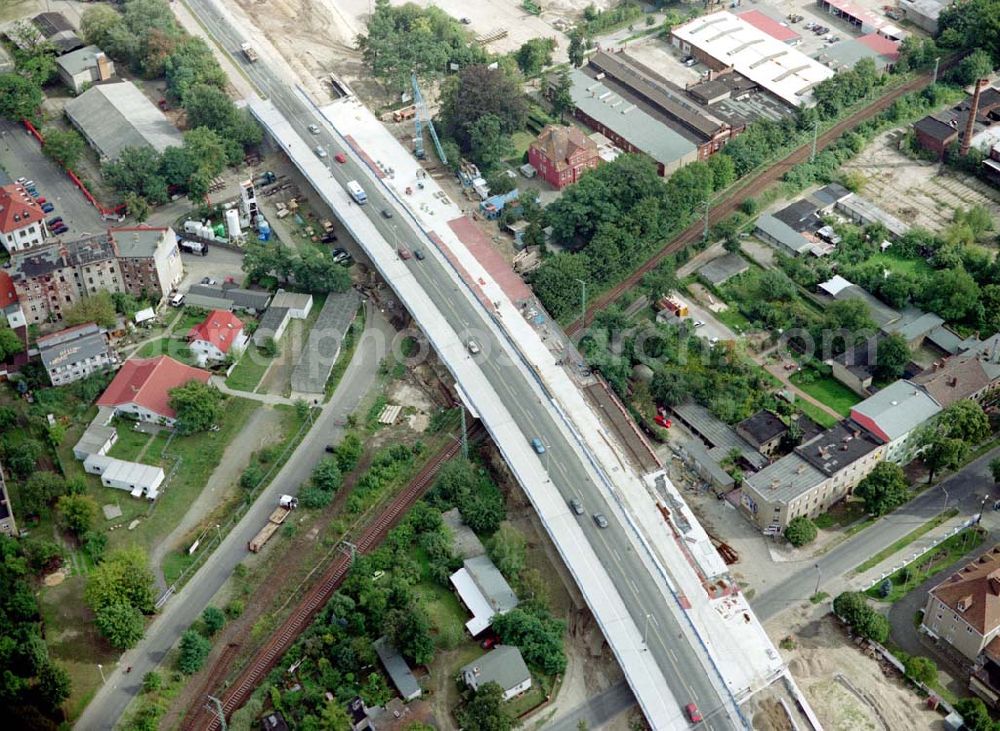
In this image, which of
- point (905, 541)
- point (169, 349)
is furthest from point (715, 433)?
point (169, 349)

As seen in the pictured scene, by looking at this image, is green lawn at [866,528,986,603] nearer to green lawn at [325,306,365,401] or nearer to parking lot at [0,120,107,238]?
green lawn at [325,306,365,401]

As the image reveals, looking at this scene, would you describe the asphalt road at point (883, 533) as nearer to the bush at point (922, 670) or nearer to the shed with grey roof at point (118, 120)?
the bush at point (922, 670)

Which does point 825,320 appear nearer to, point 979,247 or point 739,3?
point 979,247

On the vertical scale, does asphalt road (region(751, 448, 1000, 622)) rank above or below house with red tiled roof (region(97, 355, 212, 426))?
below

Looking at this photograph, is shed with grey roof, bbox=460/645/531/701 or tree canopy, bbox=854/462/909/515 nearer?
shed with grey roof, bbox=460/645/531/701

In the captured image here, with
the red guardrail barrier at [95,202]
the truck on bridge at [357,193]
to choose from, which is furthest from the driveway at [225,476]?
the red guardrail barrier at [95,202]

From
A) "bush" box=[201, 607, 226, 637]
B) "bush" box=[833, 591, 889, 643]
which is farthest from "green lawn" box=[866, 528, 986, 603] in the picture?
"bush" box=[201, 607, 226, 637]

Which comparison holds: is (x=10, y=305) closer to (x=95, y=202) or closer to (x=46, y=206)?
(x=46, y=206)
